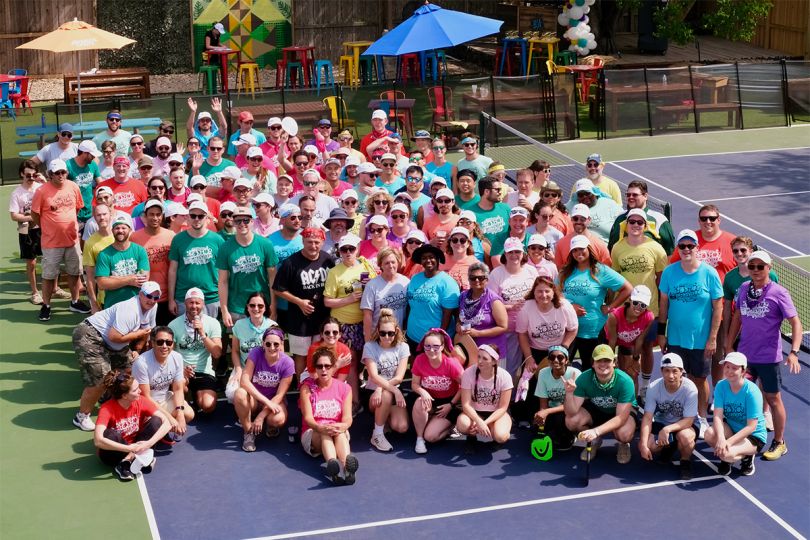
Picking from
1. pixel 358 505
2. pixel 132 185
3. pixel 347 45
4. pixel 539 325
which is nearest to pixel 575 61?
pixel 347 45

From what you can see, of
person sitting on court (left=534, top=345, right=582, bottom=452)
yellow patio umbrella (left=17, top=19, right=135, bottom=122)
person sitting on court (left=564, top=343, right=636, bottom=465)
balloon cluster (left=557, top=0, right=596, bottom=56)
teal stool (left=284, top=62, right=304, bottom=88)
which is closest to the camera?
person sitting on court (left=564, top=343, right=636, bottom=465)

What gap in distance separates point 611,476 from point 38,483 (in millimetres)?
5557

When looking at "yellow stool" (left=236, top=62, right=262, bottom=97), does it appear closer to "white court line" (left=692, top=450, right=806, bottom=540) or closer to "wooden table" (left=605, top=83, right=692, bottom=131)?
"wooden table" (left=605, top=83, right=692, bottom=131)

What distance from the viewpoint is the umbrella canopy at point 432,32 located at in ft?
75.4

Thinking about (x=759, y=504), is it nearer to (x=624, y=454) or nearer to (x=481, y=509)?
(x=624, y=454)

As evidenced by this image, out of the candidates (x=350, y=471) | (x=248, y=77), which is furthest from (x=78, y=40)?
(x=350, y=471)

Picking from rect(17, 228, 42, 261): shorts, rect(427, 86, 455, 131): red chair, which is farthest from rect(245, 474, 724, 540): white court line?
rect(427, 86, 455, 131): red chair

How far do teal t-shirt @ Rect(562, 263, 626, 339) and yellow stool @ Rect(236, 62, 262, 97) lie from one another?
19848mm

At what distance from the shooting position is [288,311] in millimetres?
13453

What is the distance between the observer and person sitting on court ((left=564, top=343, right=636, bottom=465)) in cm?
1190

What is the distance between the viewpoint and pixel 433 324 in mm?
12906

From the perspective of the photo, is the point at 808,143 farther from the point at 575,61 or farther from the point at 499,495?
the point at 499,495

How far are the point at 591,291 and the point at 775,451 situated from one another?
2452 millimetres

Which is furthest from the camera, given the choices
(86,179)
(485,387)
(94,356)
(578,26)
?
(578,26)
